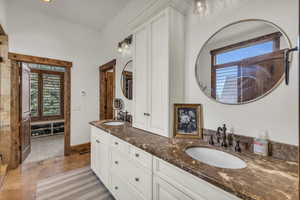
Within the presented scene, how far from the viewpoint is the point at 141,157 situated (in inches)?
52.3

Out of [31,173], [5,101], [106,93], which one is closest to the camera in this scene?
[31,173]

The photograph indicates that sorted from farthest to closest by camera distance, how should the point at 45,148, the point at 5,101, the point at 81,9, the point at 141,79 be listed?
the point at 45,148 → the point at 81,9 → the point at 5,101 → the point at 141,79

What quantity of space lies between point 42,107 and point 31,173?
125 inches

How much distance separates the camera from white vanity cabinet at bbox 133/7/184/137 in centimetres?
155

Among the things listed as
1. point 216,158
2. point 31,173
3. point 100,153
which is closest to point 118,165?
point 100,153

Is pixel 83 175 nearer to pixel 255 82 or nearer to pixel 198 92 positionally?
pixel 198 92

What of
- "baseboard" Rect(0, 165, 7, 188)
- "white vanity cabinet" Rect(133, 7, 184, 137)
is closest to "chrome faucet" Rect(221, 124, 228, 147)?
"white vanity cabinet" Rect(133, 7, 184, 137)

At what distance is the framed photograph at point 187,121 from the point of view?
153cm

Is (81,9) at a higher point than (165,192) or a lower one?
higher

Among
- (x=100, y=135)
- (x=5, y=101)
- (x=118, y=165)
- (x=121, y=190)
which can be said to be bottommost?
(x=121, y=190)

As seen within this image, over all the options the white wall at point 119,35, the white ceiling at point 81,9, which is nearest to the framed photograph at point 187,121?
the white wall at point 119,35

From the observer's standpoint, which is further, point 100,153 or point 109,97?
point 109,97

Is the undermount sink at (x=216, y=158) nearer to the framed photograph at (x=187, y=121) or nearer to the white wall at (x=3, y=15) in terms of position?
the framed photograph at (x=187, y=121)

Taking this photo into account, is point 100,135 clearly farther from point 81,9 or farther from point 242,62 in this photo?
point 81,9
